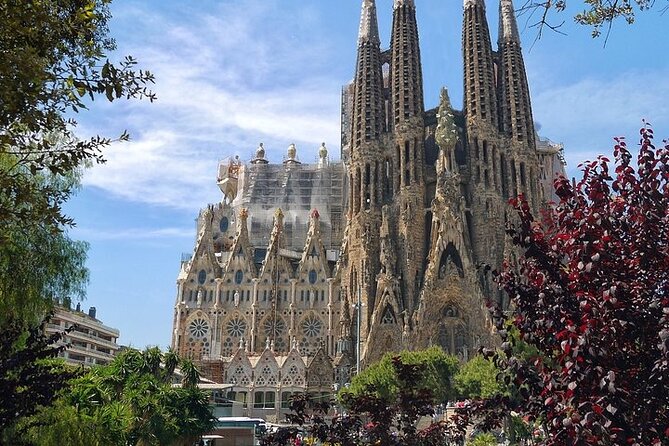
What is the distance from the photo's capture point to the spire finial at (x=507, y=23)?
61.9 meters

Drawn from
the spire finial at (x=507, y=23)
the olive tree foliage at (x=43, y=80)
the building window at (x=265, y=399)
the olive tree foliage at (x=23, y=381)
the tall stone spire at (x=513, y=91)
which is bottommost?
the building window at (x=265, y=399)

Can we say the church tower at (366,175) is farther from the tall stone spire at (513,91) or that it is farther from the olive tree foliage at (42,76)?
the olive tree foliage at (42,76)

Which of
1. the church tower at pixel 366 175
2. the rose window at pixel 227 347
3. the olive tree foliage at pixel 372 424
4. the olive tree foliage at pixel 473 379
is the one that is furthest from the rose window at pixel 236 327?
the olive tree foliage at pixel 372 424

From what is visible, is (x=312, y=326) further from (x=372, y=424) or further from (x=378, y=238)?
(x=372, y=424)

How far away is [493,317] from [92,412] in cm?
1383

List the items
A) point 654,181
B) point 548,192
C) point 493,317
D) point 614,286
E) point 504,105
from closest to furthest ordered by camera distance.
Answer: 1. point 614,286
2. point 654,181
3. point 493,317
4. point 504,105
5. point 548,192

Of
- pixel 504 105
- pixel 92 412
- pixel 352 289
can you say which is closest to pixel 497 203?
pixel 504 105

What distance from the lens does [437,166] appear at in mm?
56500

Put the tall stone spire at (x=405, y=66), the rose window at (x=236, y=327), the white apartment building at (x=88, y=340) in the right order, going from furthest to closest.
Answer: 1. the white apartment building at (x=88, y=340)
2. the rose window at (x=236, y=327)
3. the tall stone spire at (x=405, y=66)

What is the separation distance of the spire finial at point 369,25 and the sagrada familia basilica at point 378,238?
14 cm

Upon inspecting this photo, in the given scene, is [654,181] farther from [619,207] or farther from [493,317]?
[493,317]

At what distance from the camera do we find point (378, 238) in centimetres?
5559

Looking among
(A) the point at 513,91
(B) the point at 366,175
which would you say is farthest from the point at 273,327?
(A) the point at 513,91

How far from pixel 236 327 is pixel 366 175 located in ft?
60.3
